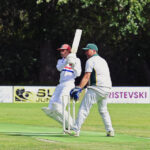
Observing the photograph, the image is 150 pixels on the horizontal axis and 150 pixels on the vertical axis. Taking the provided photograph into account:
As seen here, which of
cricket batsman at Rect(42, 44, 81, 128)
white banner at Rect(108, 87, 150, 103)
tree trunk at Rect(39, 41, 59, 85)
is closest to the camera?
cricket batsman at Rect(42, 44, 81, 128)

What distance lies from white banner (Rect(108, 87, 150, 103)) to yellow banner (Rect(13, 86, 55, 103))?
3216 mm

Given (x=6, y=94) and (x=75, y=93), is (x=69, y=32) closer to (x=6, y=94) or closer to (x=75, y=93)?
(x=6, y=94)

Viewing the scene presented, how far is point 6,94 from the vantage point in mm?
29656

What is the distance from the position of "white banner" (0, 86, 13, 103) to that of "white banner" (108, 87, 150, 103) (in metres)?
4.94

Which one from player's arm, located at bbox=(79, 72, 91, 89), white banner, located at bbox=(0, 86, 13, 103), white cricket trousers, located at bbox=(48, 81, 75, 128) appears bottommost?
white banner, located at bbox=(0, 86, 13, 103)

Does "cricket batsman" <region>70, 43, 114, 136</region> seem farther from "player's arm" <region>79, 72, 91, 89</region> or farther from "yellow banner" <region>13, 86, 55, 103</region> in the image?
"yellow banner" <region>13, 86, 55, 103</region>

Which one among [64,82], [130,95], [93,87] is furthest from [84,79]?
→ [130,95]

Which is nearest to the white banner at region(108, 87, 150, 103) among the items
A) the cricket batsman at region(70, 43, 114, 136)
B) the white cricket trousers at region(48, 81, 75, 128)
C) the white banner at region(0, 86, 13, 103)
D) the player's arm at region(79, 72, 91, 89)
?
the white banner at region(0, 86, 13, 103)

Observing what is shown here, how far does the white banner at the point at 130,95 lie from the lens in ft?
97.1

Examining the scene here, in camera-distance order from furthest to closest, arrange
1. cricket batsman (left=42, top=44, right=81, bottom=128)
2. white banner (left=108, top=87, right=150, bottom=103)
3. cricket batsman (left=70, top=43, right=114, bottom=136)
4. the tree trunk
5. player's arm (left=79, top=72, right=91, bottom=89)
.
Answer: the tree trunk → white banner (left=108, top=87, right=150, bottom=103) → cricket batsman (left=42, top=44, right=81, bottom=128) → cricket batsman (left=70, top=43, right=114, bottom=136) → player's arm (left=79, top=72, right=91, bottom=89)

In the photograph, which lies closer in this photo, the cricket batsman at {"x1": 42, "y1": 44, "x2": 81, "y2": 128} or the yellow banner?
the cricket batsman at {"x1": 42, "y1": 44, "x2": 81, "y2": 128}

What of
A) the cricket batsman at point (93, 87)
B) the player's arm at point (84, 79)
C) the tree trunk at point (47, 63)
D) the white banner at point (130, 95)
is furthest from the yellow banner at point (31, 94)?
the player's arm at point (84, 79)

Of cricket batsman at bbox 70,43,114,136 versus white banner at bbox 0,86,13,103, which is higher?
cricket batsman at bbox 70,43,114,136

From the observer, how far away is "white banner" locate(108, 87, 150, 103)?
1166 inches
